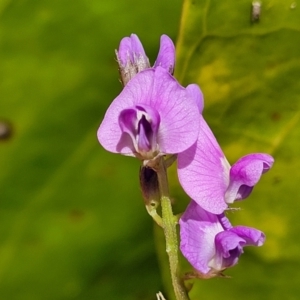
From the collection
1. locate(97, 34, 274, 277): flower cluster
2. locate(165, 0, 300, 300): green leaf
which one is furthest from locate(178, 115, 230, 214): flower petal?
locate(165, 0, 300, 300): green leaf

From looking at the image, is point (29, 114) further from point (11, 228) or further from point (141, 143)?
point (141, 143)

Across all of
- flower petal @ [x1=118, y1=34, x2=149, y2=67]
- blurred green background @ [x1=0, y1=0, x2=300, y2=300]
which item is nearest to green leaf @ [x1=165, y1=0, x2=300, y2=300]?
blurred green background @ [x1=0, y1=0, x2=300, y2=300]

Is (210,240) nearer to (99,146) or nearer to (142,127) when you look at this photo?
(142,127)

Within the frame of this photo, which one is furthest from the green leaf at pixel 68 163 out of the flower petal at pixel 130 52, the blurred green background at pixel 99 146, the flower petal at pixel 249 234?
the flower petal at pixel 249 234

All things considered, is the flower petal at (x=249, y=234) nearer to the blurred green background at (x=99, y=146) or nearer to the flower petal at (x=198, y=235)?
the flower petal at (x=198, y=235)

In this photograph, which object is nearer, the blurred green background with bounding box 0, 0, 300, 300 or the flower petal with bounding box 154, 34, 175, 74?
the flower petal with bounding box 154, 34, 175, 74

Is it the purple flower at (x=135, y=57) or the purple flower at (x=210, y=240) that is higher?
the purple flower at (x=135, y=57)

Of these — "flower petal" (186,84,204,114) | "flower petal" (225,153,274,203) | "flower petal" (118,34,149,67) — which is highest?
"flower petal" (118,34,149,67)

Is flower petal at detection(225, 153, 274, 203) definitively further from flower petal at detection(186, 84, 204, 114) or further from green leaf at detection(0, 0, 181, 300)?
green leaf at detection(0, 0, 181, 300)

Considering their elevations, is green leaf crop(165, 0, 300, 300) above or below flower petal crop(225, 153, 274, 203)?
above
